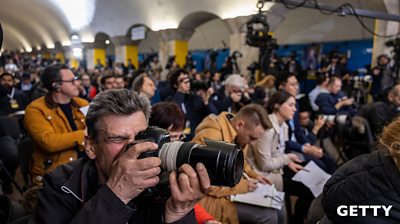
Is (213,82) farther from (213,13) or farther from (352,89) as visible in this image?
(352,89)

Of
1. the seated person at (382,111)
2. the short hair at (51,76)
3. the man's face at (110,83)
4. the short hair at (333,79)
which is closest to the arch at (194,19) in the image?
the short hair at (333,79)

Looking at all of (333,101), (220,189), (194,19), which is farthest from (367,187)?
(194,19)

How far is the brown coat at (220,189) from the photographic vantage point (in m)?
1.58

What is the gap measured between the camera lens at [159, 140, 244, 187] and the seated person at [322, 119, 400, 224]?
347 mm

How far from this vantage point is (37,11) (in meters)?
2.14

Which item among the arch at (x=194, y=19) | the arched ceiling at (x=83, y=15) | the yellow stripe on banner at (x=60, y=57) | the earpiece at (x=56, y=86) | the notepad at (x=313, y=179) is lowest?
the notepad at (x=313, y=179)

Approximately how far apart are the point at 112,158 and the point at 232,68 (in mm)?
6350

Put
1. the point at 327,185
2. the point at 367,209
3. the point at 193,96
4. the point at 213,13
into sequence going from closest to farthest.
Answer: the point at 367,209 < the point at 327,185 < the point at 193,96 < the point at 213,13

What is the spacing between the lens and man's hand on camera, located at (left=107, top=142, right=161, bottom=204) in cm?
69

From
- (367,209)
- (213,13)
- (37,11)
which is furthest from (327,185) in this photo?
(213,13)

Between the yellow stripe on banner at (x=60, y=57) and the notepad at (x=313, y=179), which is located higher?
the yellow stripe on banner at (x=60, y=57)

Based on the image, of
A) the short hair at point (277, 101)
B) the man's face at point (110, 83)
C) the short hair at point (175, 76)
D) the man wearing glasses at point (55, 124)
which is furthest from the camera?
the man's face at point (110, 83)

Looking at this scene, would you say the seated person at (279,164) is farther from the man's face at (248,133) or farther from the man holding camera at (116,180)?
the man holding camera at (116,180)

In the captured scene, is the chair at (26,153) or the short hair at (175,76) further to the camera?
the short hair at (175,76)
